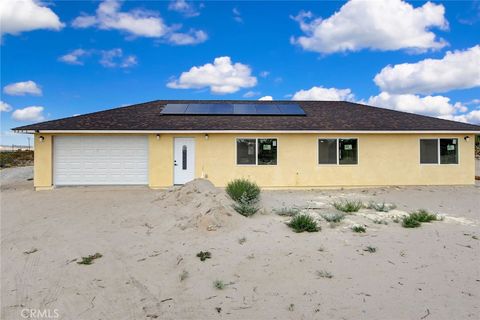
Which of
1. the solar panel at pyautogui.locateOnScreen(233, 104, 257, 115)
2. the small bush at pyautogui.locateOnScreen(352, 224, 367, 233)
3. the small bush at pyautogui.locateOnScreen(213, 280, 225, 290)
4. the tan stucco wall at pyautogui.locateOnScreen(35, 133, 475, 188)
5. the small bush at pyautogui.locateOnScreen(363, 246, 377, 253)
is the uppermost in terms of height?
the solar panel at pyautogui.locateOnScreen(233, 104, 257, 115)

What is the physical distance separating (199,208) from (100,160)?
25.6 ft

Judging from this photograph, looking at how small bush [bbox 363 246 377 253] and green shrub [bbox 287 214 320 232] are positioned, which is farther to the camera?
green shrub [bbox 287 214 320 232]

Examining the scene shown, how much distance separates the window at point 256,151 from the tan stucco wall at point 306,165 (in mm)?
224

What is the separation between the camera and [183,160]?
13.1 m

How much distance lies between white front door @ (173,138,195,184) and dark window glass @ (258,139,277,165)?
2.88 metres

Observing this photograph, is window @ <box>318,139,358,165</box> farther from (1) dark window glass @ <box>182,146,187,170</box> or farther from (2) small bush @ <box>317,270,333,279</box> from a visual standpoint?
(2) small bush @ <box>317,270,333,279</box>

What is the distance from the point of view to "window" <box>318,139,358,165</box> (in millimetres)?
13234

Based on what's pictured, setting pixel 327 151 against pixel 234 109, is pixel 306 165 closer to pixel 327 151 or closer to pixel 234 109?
pixel 327 151

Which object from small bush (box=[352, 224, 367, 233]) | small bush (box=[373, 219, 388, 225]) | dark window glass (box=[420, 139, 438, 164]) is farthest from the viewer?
dark window glass (box=[420, 139, 438, 164])

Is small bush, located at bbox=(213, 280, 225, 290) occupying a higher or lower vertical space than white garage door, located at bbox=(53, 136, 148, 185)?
lower


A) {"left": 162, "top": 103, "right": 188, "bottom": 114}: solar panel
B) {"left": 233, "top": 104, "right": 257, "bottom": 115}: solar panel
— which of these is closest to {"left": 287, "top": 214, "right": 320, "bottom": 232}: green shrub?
{"left": 233, "top": 104, "right": 257, "bottom": 115}: solar panel

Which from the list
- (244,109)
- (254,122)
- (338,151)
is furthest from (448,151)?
(244,109)

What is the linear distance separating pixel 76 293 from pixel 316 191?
10104 mm

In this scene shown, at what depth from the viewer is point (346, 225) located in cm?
653
